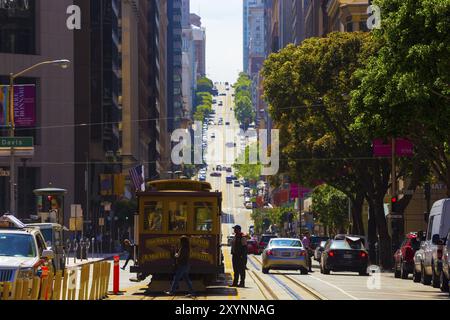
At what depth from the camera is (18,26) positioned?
303ft

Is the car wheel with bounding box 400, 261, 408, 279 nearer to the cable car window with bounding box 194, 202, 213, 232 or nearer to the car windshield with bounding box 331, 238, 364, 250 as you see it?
the car windshield with bounding box 331, 238, 364, 250

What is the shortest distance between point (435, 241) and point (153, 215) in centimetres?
787

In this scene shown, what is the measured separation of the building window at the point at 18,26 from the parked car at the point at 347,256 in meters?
47.5

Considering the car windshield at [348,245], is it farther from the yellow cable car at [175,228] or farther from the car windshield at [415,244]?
the yellow cable car at [175,228]

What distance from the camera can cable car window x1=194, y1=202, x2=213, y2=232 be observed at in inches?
1304

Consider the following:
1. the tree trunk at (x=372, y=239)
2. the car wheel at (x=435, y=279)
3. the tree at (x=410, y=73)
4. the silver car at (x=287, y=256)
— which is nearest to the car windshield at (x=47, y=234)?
the tree at (x=410, y=73)

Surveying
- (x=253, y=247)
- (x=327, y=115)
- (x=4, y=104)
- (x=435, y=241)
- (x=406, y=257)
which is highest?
(x=327, y=115)

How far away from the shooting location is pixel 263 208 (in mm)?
189250

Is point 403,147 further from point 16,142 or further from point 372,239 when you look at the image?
point 16,142

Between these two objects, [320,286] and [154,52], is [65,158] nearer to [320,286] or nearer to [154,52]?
[320,286]

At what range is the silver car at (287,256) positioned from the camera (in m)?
49.2

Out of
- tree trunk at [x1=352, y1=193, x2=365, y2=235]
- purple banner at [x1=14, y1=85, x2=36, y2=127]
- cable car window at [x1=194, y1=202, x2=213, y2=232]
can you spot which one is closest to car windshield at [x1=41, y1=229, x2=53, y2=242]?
cable car window at [x1=194, y1=202, x2=213, y2=232]

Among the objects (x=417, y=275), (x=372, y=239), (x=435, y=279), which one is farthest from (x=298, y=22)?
(x=435, y=279)
